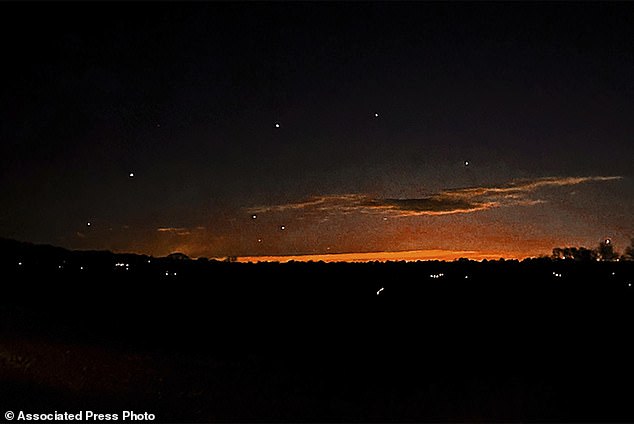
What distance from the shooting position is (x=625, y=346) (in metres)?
12.2

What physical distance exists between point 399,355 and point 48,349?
623cm

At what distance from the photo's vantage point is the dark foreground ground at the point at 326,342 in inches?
373

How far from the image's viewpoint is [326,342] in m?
14.1

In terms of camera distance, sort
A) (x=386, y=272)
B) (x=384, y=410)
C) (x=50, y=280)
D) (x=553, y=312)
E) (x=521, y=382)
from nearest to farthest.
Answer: (x=384, y=410), (x=521, y=382), (x=553, y=312), (x=386, y=272), (x=50, y=280)

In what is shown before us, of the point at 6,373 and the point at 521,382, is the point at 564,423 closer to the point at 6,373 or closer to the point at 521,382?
the point at 521,382

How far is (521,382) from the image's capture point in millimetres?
10375

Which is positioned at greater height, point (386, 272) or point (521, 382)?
point (386, 272)

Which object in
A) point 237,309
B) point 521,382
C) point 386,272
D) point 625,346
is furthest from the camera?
point 386,272

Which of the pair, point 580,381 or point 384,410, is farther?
point 580,381

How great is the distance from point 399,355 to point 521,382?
283 centimetres

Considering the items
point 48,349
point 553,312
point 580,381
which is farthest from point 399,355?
point 48,349

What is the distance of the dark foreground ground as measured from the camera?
9.48 m

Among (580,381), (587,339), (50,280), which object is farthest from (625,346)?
(50,280)

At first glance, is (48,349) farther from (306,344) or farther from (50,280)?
(50,280)
